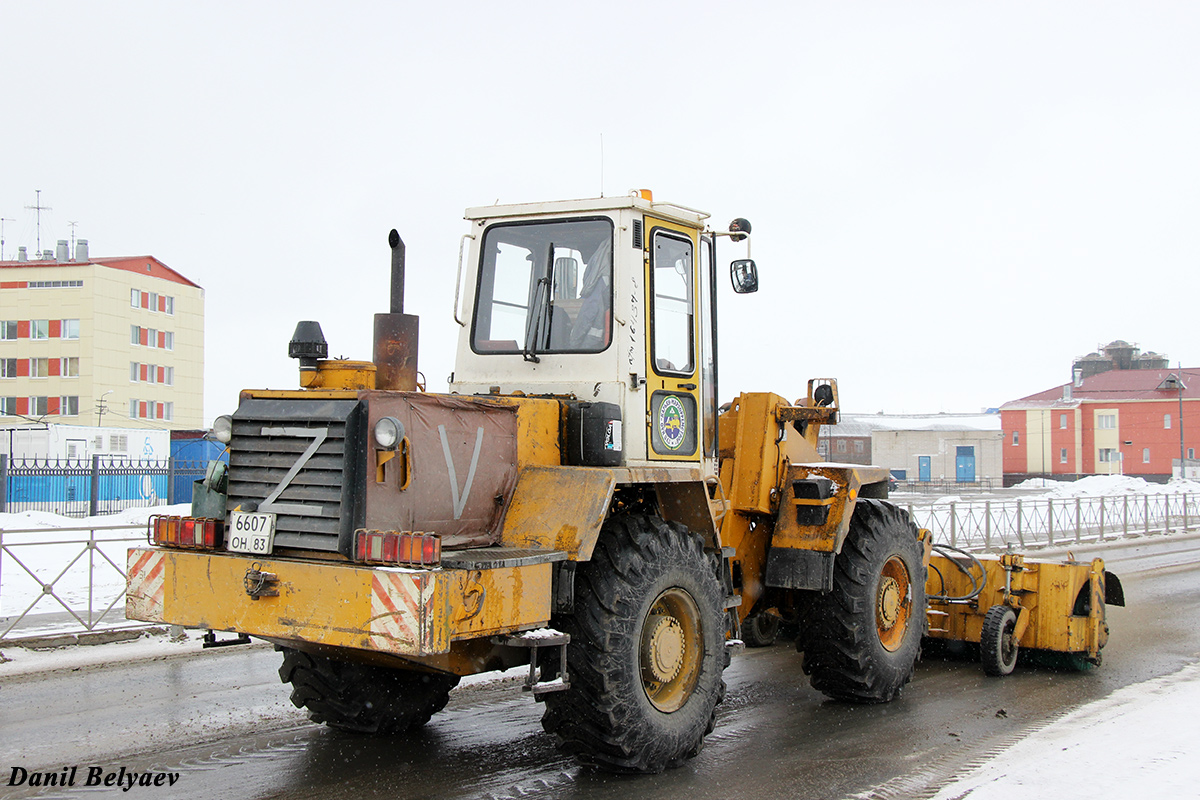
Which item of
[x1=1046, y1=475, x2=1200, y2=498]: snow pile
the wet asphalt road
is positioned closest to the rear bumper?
the wet asphalt road

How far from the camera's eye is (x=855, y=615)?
768 centimetres

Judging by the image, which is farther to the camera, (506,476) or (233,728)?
(233,728)

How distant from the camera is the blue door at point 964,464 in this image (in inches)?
2672

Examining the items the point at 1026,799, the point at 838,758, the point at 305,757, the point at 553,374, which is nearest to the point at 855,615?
the point at 838,758

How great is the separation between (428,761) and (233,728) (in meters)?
1.64

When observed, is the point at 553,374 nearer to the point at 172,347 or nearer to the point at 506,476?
the point at 506,476

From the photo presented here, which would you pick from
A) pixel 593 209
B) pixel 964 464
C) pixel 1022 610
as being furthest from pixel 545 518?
pixel 964 464

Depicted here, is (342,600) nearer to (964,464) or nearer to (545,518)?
(545,518)

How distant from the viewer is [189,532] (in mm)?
5680

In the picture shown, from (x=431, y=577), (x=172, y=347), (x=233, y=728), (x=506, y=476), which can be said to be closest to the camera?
(x=431, y=577)

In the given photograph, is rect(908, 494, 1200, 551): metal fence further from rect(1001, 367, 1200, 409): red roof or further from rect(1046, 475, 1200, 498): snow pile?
rect(1001, 367, 1200, 409): red roof

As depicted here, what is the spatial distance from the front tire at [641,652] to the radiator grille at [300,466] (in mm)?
1389

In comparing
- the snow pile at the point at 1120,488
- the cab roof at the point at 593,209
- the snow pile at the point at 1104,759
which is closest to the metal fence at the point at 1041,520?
the snow pile at the point at 1120,488

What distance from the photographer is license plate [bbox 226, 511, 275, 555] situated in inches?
213
